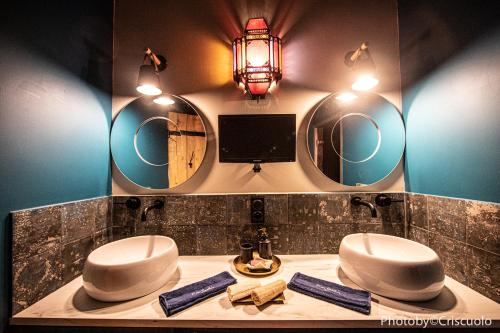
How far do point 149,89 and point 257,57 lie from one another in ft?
Answer: 2.13

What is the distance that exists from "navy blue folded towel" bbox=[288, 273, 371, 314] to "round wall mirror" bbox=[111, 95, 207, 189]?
80cm

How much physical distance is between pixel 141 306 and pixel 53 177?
0.68m

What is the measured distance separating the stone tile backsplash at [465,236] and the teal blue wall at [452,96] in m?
0.06

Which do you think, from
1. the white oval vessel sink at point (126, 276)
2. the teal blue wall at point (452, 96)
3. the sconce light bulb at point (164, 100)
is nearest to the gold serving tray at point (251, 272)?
the white oval vessel sink at point (126, 276)

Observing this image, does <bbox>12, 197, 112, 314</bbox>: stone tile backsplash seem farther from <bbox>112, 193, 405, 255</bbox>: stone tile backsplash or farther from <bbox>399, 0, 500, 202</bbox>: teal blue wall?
<bbox>399, 0, 500, 202</bbox>: teal blue wall

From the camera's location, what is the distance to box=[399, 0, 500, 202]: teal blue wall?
27.8 inches

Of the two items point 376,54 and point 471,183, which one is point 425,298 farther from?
point 376,54

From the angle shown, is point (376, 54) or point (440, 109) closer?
point (440, 109)

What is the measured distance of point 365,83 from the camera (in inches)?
40.5

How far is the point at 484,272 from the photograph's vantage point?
0.71m

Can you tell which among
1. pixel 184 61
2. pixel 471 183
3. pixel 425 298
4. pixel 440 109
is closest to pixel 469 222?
pixel 471 183

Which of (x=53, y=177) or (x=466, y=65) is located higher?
(x=466, y=65)

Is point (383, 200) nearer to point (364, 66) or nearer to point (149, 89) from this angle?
point (364, 66)

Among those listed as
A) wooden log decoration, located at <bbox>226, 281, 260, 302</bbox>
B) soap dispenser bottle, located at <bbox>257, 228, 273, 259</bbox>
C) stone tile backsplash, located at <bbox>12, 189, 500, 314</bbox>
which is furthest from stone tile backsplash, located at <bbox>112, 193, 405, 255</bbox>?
wooden log decoration, located at <bbox>226, 281, 260, 302</bbox>
